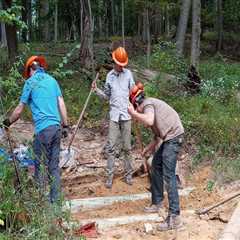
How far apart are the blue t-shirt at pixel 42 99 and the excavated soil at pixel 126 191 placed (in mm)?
347

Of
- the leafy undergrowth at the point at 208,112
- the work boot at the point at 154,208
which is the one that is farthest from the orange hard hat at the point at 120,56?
the leafy undergrowth at the point at 208,112

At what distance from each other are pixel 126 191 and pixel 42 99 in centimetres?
229

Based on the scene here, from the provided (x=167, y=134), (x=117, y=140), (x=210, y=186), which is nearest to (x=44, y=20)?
(x=117, y=140)

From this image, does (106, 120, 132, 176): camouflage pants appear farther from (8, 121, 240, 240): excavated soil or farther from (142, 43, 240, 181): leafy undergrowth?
(142, 43, 240, 181): leafy undergrowth

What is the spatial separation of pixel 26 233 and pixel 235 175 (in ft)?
13.2

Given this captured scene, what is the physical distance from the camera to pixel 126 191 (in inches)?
326

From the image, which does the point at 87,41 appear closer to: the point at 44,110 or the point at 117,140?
the point at 117,140

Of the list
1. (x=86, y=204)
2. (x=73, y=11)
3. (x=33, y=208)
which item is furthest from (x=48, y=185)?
(x=73, y=11)

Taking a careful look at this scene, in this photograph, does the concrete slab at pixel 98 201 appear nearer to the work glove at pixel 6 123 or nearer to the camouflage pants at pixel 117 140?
the camouflage pants at pixel 117 140

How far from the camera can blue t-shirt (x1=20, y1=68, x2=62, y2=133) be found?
21.7 feet

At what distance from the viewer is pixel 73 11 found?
1072 inches

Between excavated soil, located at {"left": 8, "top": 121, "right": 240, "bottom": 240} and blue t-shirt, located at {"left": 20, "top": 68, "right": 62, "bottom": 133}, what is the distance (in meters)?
0.35

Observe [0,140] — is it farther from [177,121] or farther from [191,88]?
[191,88]

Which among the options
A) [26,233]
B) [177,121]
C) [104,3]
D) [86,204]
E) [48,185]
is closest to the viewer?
[26,233]
